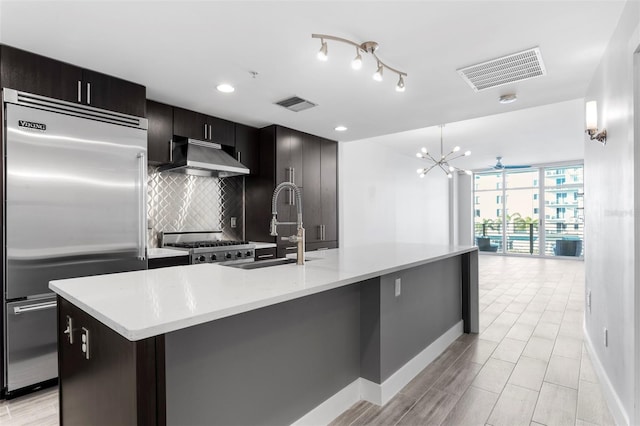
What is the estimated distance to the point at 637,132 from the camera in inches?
66.2

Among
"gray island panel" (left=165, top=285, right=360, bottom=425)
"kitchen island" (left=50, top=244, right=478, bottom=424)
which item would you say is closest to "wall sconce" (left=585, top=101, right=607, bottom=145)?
"kitchen island" (left=50, top=244, right=478, bottom=424)

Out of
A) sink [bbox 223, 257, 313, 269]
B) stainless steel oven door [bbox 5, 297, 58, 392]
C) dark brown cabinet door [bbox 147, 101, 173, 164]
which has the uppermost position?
dark brown cabinet door [bbox 147, 101, 173, 164]

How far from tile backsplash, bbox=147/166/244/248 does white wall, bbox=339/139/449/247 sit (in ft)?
5.56

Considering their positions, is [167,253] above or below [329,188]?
below

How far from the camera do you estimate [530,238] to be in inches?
395

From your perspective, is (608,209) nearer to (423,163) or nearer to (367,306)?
(367,306)

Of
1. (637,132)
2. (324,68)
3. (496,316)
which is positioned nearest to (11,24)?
(324,68)

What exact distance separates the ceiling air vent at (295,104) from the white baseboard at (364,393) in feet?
8.43

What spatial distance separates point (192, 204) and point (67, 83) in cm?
187

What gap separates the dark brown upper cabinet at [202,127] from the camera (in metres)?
3.75

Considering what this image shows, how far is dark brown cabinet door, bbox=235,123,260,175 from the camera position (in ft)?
14.5

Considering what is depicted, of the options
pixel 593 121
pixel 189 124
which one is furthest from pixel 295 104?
pixel 593 121

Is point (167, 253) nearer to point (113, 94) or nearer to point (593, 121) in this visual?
point (113, 94)

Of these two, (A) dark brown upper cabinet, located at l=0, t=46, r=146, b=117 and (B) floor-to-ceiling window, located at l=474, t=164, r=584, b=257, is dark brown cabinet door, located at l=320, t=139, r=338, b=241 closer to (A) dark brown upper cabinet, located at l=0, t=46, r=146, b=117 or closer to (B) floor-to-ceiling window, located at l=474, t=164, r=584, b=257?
(A) dark brown upper cabinet, located at l=0, t=46, r=146, b=117
